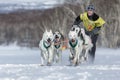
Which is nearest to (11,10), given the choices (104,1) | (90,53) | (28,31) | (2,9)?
(2,9)

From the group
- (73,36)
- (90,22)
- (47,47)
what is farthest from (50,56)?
(90,22)

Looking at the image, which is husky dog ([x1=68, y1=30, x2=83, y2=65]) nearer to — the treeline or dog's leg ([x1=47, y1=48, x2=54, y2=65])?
dog's leg ([x1=47, y1=48, x2=54, y2=65])

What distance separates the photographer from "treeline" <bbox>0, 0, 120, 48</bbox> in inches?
1842

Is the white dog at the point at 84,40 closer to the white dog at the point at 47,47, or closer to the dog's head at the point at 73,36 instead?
the dog's head at the point at 73,36

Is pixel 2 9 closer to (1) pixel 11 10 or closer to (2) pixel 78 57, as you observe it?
(1) pixel 11 10

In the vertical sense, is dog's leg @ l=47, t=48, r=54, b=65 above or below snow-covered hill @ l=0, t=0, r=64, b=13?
below

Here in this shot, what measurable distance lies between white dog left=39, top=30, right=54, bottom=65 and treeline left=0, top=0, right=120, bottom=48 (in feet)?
88.9

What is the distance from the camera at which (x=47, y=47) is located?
1248 centimetres

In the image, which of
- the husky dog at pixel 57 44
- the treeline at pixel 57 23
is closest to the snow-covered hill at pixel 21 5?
the treeline at pixel 57 23

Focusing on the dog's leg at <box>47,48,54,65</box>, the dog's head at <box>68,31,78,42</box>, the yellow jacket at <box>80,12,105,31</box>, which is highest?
the yellow jacket at <box>80,12,105,31</box>

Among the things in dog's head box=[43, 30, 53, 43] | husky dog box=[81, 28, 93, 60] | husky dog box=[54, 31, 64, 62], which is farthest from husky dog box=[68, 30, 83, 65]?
husky dog box=[54, 31, 64, 62]

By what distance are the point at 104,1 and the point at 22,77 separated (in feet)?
140

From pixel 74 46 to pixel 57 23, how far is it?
148ft

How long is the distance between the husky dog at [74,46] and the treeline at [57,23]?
2751 centimetres
